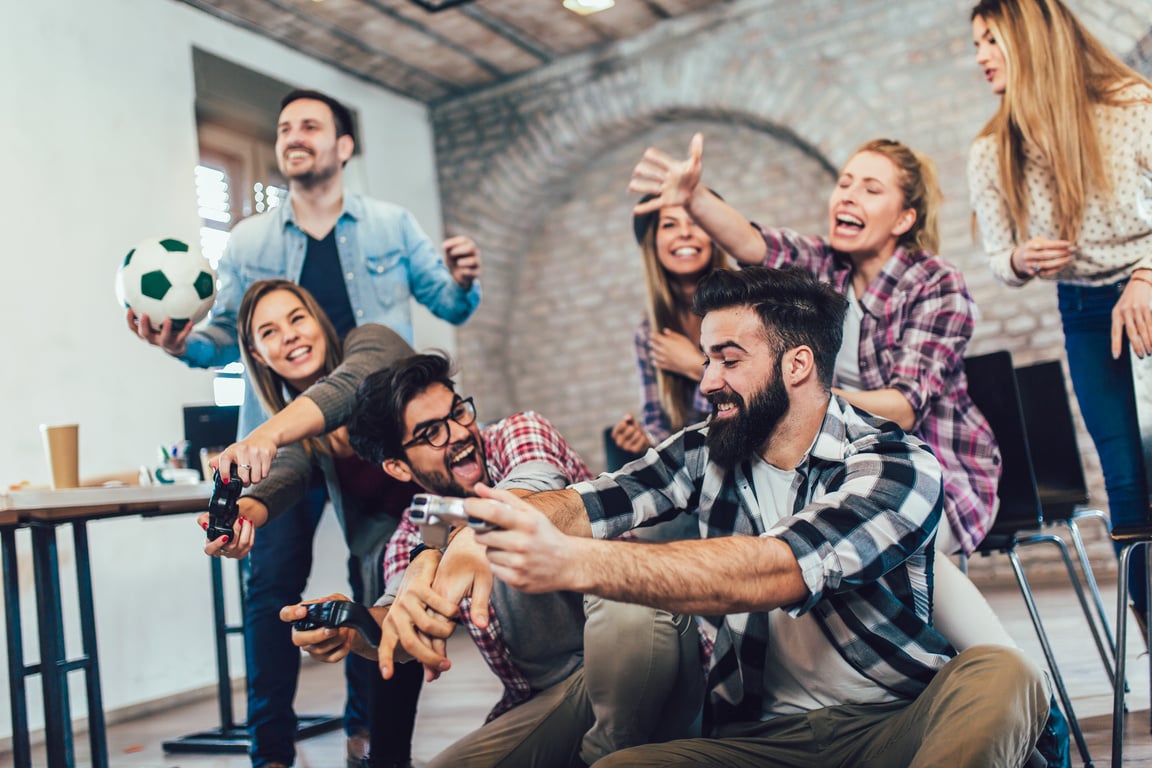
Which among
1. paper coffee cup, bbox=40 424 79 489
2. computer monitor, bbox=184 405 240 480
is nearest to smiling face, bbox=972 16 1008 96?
paper coffee cup, bbox=40 424 79 489

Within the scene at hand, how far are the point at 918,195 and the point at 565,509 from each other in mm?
1359

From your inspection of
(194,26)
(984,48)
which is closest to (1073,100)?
(984,48)

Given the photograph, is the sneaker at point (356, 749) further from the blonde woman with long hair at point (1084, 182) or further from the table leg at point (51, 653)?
the blonde woman with long hair at point (1084, 182)

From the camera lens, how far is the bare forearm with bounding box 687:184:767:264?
240 centimetres

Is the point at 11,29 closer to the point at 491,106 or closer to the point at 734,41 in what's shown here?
the point at 491,106

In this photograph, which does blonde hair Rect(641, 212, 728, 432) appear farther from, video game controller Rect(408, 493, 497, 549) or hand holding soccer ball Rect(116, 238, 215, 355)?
video game controller Rect(408, 493, 497, 549)

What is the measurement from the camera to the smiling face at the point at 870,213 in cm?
243

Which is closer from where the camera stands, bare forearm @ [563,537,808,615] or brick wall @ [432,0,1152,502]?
bare forearm @ [563,537,808,615]

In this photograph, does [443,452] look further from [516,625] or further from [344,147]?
[344,147]

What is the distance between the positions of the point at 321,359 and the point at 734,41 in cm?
402

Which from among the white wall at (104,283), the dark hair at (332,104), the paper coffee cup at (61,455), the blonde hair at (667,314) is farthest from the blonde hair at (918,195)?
the white wall at (104,283)

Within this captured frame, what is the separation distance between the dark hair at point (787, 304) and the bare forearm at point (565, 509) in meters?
0.39

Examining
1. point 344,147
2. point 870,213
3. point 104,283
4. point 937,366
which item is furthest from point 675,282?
point 104,283

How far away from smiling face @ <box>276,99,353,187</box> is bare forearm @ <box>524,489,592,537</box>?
179cm
